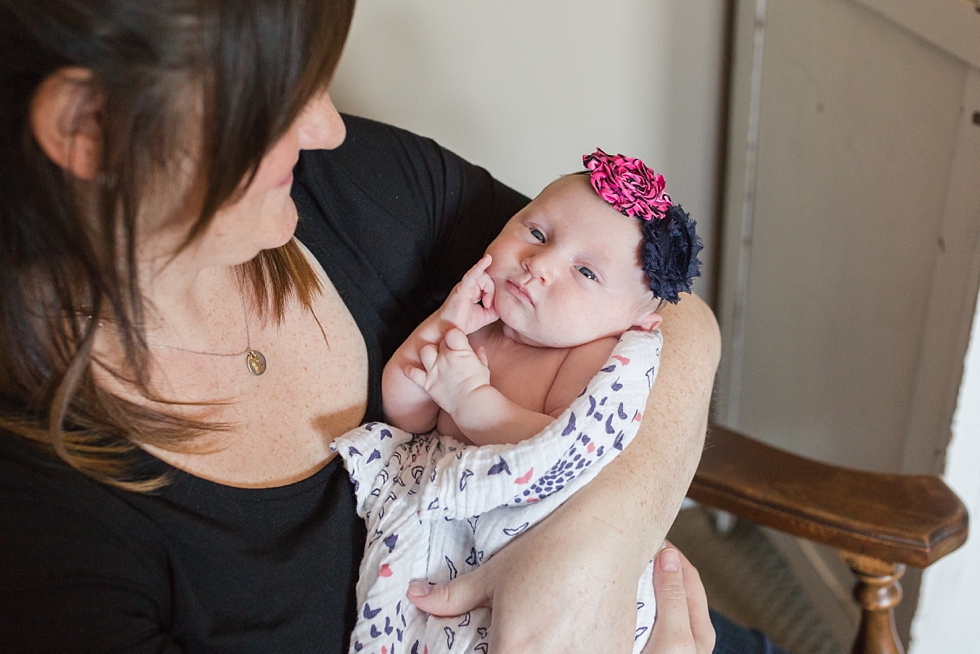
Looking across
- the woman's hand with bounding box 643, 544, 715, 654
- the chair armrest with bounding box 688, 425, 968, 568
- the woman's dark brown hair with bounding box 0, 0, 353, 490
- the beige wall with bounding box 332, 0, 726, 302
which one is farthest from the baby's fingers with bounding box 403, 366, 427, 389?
the beige wall with bounding box 332, 0, 726, 302

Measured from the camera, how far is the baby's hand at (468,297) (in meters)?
0.89

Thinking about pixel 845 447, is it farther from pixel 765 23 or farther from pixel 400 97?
pixel 400 97

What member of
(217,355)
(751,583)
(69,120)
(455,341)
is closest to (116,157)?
(69,120)

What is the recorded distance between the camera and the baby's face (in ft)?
2.89

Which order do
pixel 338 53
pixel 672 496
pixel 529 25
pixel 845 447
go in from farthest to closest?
pixel 845 447 < pixel 529 25 < pixel 672 496 < pixel 338 53

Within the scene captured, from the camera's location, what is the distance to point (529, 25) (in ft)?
4.37

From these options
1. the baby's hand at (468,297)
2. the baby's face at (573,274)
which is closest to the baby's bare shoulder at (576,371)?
the baby's face at (573,274)

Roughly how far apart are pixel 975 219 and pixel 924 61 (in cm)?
22

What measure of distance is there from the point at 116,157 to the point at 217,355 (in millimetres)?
283

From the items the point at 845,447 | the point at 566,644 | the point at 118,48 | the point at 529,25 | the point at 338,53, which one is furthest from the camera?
the point at 845,447

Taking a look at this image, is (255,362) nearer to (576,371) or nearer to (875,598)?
(576,371)

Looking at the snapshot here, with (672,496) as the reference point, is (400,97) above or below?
above

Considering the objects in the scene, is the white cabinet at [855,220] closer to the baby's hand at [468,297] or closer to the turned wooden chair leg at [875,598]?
the turned wooden chair leg at [875,598]

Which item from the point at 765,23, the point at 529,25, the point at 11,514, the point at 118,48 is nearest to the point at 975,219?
the point at 765,23
